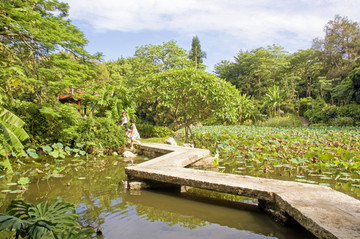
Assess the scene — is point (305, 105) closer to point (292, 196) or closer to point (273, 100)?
point (273, 100)

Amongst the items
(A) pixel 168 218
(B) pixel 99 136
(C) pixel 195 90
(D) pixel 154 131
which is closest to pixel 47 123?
(B) pixel 99 136

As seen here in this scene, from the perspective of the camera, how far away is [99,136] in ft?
25.1

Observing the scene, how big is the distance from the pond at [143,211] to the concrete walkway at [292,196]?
9.7 inches

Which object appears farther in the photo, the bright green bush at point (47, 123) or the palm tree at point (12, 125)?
the bright green bush at point (47, 123)

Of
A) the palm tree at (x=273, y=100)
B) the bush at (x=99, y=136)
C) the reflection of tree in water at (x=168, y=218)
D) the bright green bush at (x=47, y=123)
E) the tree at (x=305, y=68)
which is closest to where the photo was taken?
the reflection of tree in water at (x=168, y=218)

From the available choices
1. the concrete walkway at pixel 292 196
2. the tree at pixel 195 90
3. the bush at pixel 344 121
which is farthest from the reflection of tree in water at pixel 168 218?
the bush at pixel 344 121

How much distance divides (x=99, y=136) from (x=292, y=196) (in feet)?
19.9

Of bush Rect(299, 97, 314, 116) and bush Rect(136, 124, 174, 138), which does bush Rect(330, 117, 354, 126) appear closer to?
bush Rect(299, 97, 314, 116)

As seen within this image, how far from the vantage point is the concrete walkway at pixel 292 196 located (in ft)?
7.02

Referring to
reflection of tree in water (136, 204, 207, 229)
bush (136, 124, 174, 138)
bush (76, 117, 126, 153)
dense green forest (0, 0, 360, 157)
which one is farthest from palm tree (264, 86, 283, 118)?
reflection of tree in water (136, 204, 207, 229)

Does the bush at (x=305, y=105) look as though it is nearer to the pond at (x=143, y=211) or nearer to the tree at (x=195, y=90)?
the tree at (x=195, y=90)

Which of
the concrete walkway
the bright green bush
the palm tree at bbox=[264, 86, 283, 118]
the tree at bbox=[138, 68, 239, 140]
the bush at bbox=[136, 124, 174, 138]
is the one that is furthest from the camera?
the palm tree at bbox=[264, 86, 283, 118]

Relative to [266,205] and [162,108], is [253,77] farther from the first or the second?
[266,205]

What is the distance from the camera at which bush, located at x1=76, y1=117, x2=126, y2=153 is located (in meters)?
7.36
